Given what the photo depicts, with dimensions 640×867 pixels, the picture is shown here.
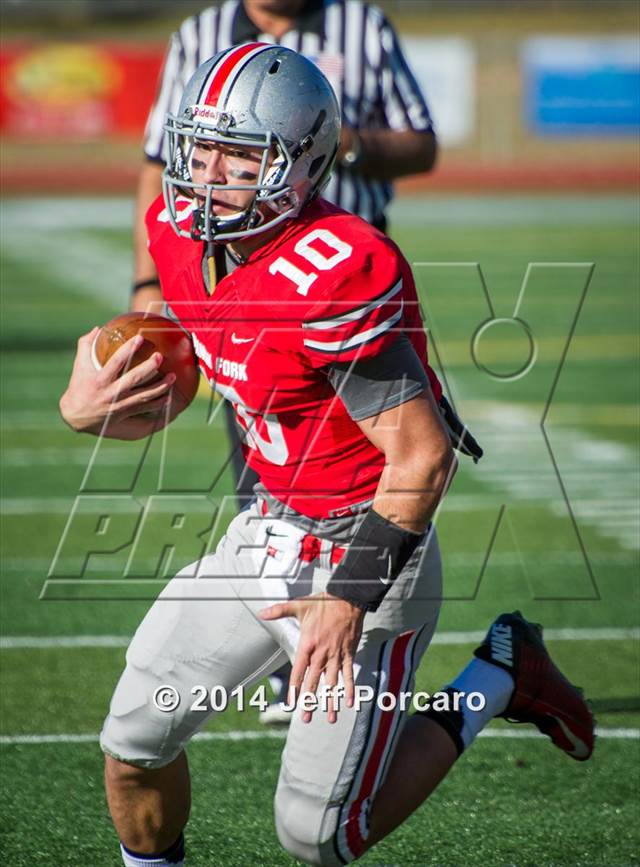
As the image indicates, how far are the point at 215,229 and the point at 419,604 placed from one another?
0.86 metres

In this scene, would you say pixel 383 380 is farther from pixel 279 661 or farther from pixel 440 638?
pixel 440 638

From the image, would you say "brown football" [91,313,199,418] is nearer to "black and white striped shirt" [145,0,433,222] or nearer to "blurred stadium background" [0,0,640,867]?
"blurred stadium background" [0,0,640,867]

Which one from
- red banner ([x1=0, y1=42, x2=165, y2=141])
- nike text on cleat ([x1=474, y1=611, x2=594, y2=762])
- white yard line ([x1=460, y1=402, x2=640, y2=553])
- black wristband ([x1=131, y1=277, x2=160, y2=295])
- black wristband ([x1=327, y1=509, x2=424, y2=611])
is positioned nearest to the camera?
black wristband ([x1=327, y1=509, x2=424, y2=611])

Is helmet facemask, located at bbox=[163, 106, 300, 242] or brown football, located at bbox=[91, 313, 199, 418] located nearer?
helmet facemask, located at bbox=[163, 106, 300, 242]

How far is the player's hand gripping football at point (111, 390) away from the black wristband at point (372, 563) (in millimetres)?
605

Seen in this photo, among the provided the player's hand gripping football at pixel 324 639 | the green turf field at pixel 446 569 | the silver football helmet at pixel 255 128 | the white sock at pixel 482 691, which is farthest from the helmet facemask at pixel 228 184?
the green turf field at pixel 446 569

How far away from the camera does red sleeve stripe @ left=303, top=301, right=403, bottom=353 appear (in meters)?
2.47

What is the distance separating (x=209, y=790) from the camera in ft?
11.2

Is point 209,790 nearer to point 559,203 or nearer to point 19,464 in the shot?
point 19,464

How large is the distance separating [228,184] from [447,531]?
3.14 metres

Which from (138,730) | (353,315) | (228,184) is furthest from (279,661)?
(228,184)

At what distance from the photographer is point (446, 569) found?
5.11m

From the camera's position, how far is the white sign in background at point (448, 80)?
75.4ft

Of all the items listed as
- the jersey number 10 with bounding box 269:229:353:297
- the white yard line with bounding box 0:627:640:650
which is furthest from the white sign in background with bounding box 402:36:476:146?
the jersey number 10 with bounding box 269:229:353:297
